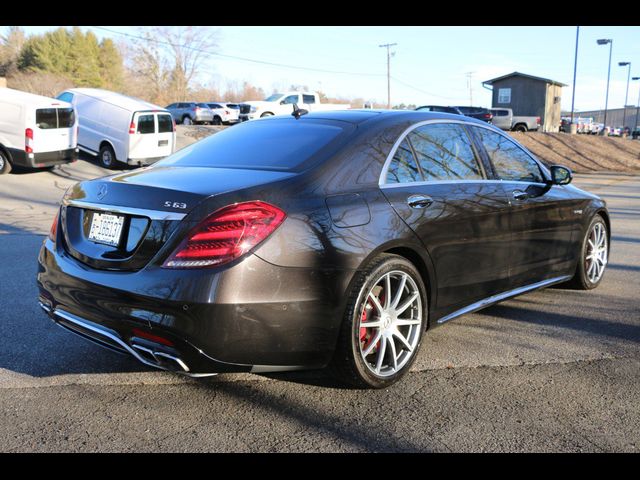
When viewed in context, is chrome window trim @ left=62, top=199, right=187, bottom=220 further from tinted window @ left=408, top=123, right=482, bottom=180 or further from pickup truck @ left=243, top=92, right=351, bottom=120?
pickup truck @ left=243, top=92, right=351, bottom=120

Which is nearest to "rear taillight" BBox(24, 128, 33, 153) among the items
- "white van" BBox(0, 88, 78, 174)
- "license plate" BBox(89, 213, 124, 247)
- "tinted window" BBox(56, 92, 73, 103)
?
"white van" BBox(0, 88, 78, 174)

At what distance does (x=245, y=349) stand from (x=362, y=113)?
1.97 meters

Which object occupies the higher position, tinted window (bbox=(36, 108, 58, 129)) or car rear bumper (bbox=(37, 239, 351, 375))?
tinted window (bbox=(36, 108, 58, 129))

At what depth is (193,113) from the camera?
40.3m

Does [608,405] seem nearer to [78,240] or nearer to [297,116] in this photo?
[297,116]

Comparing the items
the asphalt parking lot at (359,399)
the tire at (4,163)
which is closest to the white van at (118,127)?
the tire at (4,163)

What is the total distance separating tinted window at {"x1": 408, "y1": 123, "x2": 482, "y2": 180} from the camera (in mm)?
3892

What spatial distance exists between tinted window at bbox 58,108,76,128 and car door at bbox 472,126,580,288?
43.9ft

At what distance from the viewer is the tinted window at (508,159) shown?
14.9 ft

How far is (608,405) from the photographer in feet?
10.4
